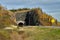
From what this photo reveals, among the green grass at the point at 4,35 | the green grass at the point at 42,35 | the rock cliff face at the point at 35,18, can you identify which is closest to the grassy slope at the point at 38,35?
the green grass at the point at 42,35

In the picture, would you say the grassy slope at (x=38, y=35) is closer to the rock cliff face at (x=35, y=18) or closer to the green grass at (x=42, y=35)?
the green grass at (x=42, y=35)

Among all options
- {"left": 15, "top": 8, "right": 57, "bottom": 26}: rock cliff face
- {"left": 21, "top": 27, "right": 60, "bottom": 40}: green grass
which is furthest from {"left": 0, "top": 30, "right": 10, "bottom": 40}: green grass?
{"left": 15, "top": 8, "right": 57, "bottom": 26}: rock cliff face

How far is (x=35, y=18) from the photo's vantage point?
7038cm

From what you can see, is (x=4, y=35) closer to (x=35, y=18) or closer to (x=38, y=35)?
(x=38, y=35)

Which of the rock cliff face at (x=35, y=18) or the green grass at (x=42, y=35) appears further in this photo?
the rock cliff face at (x=35, y=18)

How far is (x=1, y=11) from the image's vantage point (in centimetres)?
4416

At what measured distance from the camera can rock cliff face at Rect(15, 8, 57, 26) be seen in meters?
66.3

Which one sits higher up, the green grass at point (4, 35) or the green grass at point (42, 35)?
the green grass at point (4, 35)

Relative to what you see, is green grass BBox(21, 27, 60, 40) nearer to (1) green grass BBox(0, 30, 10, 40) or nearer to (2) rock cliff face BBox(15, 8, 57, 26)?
(1) green grass BBox(0, 30, 10, 40)

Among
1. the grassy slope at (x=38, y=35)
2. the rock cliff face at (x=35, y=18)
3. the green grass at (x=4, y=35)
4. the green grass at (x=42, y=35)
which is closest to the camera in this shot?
the green grass at (x=4, y=35)

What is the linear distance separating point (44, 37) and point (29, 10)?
3972 cm

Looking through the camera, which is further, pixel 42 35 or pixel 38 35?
pixel 42 35

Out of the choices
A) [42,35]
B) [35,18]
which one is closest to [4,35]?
[42,35]

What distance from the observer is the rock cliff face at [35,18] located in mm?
66325
